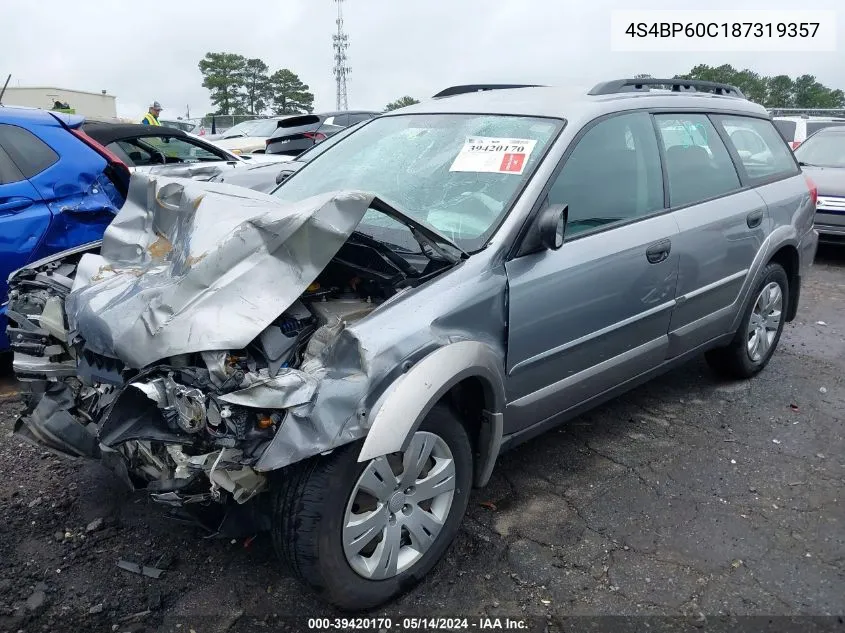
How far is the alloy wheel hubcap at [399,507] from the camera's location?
2318 millimetres

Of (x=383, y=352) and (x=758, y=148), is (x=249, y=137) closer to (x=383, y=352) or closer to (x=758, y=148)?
(x=758, y=148)

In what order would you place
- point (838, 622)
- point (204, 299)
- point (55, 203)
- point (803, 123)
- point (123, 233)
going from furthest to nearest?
point (803, 123) → point (55, 203) → point (123, 233) → point (838, 622) → point (204, 299)

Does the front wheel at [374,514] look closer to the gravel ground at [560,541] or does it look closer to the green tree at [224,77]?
the gravel ground at [560,541]

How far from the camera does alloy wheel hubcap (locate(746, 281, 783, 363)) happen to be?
14.3 ft

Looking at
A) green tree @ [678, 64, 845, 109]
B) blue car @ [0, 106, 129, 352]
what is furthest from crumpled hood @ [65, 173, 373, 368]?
green tree @ [678, 64, 845, 109]

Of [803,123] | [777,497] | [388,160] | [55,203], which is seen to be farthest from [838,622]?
[803,123]

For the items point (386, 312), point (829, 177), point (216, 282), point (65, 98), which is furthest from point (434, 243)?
point (65, 98)

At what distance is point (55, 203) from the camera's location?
4.39 meters

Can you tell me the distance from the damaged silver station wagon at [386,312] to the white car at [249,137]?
9530mm

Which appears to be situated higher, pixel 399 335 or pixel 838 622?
pixel 399 335

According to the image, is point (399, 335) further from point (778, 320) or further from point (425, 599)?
point (778, 320)

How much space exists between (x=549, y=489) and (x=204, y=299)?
73.3 inches

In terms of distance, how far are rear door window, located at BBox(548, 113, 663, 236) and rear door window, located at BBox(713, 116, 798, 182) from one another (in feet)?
2.95

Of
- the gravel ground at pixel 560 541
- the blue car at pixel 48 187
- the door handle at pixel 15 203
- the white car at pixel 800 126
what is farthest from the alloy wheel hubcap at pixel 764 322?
the white car at pixel 800 126
